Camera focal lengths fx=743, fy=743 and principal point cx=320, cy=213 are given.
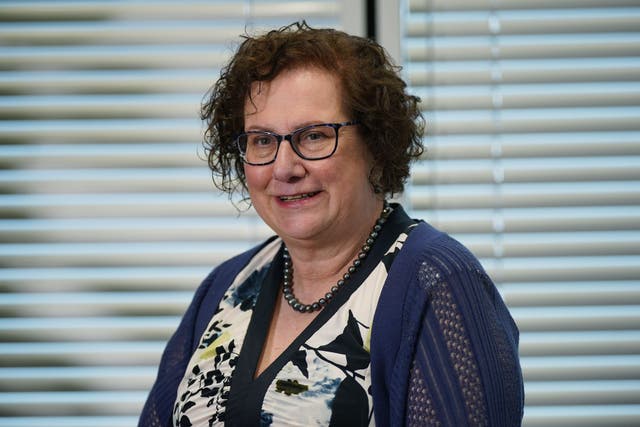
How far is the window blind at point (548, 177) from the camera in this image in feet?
7.30

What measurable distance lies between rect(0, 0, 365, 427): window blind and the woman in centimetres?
49

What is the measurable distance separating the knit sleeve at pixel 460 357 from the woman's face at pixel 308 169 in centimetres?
25

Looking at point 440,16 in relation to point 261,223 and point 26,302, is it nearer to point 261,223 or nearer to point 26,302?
point 261,223

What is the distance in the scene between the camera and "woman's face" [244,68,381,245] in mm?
1571

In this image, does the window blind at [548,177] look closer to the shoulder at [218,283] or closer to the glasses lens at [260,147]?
the shoulder at [218,283]

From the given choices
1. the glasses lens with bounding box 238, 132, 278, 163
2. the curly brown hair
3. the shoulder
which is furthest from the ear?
the shoulder

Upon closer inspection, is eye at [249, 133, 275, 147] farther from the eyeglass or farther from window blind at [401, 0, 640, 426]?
window blind at [401, 0, 640, 426]

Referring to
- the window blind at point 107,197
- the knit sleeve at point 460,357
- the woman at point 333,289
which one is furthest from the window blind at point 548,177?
the knit sleeve at point 460,357

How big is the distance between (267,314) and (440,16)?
1.11m

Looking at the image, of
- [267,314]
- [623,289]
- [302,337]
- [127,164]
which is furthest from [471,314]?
[127,164]

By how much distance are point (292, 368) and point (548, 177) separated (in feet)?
3.66

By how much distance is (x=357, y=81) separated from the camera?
5.21 ft

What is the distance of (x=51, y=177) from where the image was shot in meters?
2.32

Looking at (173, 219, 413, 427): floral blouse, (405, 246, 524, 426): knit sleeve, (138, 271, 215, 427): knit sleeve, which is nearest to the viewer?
(405, 246, 524, 426): knit sleeve
